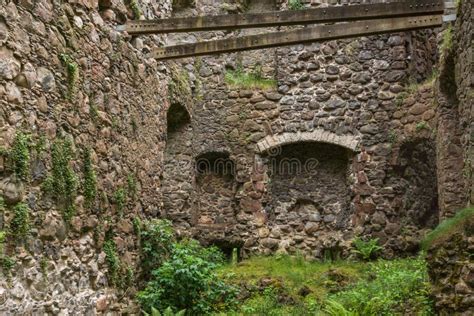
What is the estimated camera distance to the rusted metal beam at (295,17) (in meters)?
5.80

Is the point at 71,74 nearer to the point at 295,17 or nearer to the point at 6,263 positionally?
the point at 6,263

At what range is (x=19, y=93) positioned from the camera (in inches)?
167

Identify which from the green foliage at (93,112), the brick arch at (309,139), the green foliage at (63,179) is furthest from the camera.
→ the brick arch at (309,139)

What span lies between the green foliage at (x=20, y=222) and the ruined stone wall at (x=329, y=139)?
557 cm

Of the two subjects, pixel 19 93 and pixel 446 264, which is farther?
pixel 446 264

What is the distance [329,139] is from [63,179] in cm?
636

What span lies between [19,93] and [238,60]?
7353 mm

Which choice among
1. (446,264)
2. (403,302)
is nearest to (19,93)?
(446,264)

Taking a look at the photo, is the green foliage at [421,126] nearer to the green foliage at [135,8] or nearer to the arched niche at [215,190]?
the arched niche at [215,190]

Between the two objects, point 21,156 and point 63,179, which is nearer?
point 21,156

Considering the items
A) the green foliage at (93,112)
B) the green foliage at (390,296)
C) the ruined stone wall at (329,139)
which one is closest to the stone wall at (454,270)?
the green foliage at (390,296)

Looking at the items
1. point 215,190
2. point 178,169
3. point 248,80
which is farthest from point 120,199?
point 248,80

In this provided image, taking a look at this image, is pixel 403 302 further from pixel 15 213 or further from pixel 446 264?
pixel 15 213

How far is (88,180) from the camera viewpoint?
5.40 m
